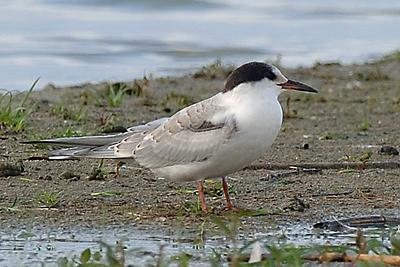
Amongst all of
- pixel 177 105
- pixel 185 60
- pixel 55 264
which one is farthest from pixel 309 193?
pixel 185 60

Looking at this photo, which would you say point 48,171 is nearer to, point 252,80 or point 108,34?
point 252,80

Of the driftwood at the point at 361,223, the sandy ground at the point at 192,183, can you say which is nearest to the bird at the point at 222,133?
the sandy ground at the point at 192,183

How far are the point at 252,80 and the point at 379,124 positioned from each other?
3.38m

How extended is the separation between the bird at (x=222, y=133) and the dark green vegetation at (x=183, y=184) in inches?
7.7

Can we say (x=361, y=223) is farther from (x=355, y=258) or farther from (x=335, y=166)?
(x=335, y=166)

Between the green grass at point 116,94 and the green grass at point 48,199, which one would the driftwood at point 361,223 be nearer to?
the green grass at point 48,199

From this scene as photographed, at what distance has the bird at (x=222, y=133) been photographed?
5523 millimetres

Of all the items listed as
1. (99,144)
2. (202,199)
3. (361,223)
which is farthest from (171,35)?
(361,223)

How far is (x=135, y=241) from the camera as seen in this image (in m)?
5.16

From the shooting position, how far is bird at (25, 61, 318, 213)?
5523mm

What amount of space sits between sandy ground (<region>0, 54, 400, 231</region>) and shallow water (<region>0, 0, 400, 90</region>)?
2.76 metres

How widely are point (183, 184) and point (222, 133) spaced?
101 cm

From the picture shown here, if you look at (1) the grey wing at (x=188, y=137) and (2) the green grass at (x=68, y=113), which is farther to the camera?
(2) the green grass at (x=68, y=113)

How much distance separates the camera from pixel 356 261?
14.8 ft
